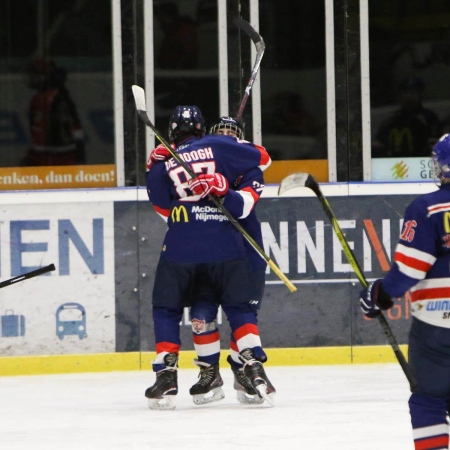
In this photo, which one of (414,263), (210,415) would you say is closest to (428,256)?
(414,263)

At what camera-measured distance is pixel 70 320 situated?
7465mm

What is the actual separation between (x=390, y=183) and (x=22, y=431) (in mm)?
3039

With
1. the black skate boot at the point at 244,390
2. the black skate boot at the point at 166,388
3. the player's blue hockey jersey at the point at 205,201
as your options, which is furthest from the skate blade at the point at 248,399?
the player's blue hockey jersey at the point at 205,201

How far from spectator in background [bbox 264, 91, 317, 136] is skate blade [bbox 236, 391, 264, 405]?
2220 mm

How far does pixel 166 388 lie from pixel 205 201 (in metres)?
0.84

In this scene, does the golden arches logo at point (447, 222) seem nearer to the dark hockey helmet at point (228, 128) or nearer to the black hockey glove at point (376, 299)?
the black hockey glove at point (376, 299)

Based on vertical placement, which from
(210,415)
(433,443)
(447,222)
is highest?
(447,222)

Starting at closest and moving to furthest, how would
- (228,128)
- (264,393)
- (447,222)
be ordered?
(447,222) < (264,393) < (228,128)

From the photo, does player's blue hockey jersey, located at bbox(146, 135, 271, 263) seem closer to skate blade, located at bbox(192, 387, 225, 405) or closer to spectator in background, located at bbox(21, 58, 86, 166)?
skate blade, located at bbox(192, 387, 225, 405)

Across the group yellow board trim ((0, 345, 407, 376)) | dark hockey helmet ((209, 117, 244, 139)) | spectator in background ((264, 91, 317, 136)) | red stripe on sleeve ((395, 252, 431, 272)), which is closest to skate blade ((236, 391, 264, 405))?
dark hockey helmet ((209, 117, 244, 139))

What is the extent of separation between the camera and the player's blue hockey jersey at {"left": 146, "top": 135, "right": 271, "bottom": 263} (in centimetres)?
597

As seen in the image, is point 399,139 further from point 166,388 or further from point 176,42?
point 166,388

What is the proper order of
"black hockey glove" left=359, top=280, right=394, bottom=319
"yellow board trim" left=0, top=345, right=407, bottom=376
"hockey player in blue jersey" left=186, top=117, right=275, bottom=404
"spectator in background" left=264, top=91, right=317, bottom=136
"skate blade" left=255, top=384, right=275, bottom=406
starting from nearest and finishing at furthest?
"black hockey glove" left=359, top=280, right=394, bottom=319
"skate blade" left=255, top=384, right=275, bottom=406
"hockey player in blue jersey" left=186, top=117, right=275, bottom=404
"yellow board trim" left=0, top=345, right=407, bottom=376
"spectator in background" left=264, top=91, right=317, bottom=136

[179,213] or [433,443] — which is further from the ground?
[179,213]
